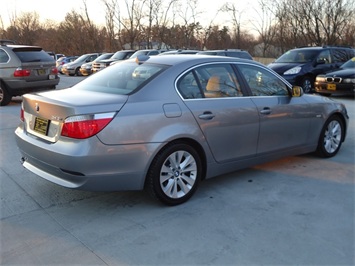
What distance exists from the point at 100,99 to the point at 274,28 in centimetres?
3666

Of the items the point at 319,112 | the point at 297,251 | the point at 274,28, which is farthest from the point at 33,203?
the point at 274,28

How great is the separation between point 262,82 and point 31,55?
8058 millimetres

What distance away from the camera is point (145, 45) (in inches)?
1615

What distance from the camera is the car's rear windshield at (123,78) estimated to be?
3.87 m

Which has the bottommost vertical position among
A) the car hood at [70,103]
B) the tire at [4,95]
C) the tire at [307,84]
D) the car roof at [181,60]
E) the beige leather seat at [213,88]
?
the tire at [4,95]

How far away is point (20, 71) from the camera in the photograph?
33.6 feet

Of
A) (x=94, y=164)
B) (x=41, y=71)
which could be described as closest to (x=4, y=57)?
(x=41, y=71)

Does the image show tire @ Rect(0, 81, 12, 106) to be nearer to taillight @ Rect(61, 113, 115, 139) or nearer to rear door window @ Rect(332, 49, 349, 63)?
taillight @ Rect(61, 113, 115, 139)

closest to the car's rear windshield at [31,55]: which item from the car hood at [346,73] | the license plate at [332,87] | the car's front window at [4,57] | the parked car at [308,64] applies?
the car's front window at [4,57]

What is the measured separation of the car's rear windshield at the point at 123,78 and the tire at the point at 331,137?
278 centimetres

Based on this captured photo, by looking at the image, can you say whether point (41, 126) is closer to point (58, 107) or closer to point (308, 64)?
point (58, 107)

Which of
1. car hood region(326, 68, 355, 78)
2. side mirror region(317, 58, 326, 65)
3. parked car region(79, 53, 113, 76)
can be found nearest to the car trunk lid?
car hood region(326, 68, 355, 78)

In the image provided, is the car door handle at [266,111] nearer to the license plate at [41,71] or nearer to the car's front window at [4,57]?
the license plate at [41,71]

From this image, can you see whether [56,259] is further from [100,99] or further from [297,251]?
[297,251]
